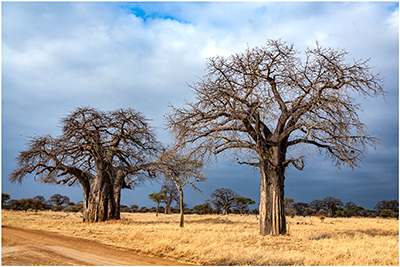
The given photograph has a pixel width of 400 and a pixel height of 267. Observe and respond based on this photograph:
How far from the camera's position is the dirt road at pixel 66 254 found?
25.3 feet

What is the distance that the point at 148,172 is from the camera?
23406mm

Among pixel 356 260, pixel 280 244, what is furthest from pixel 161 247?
pixel 356 260

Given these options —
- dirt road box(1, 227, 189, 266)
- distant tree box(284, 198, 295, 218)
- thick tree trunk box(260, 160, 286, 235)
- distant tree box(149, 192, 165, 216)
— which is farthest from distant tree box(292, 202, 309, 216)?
dirt road box(1, 227, 189, 266)

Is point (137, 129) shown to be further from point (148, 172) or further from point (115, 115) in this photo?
point (148, 172)

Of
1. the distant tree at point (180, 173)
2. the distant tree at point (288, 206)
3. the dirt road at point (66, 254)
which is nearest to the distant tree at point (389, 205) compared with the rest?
the distant tree at point (288, 206)

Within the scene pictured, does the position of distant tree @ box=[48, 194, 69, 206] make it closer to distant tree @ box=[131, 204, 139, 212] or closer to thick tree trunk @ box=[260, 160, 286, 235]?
distant tree @ box=[131, 204, 139, 212]

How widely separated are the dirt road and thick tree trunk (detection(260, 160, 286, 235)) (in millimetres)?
6074

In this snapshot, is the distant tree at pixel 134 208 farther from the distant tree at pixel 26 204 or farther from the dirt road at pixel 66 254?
the dirt road at pixel 66 254

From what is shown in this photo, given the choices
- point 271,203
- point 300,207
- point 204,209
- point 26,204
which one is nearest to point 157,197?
point 204,209

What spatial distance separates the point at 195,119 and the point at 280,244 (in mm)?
5979

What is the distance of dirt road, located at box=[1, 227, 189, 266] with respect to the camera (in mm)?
7723

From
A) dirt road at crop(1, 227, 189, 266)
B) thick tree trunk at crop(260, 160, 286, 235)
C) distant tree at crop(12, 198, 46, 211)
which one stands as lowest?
distant tree at crop(12, 198, 46, 211)

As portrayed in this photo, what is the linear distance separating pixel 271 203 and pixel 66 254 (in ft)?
26.5

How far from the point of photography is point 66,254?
8.57 meters
